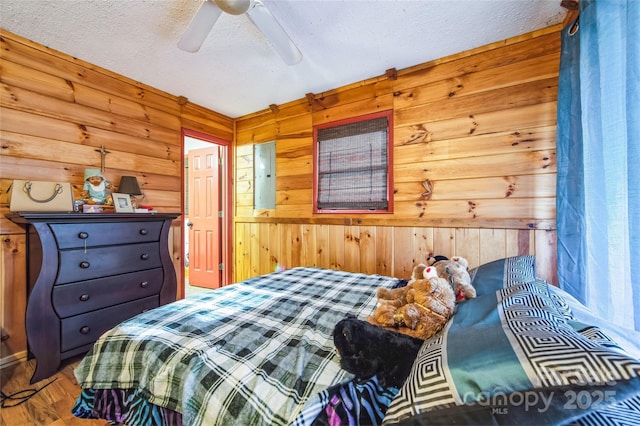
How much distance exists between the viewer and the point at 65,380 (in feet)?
5.73

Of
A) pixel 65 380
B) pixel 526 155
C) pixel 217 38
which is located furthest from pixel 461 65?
pixel 65 380

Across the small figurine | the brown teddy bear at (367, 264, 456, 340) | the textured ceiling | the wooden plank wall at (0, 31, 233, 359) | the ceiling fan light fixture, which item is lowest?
the brown teddy bear at (367, 264, 456, 340)

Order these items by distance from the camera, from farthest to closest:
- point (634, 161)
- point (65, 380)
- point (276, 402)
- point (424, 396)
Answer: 1. point (65, 380)
2. point (634, 161)
3. point (276, 402)
4. point (424, 396)

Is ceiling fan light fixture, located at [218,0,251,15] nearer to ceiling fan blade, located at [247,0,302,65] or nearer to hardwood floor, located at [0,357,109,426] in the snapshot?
ceiling fan blade, located at [247,0,302,65]

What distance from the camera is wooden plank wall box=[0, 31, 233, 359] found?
6.32 ft

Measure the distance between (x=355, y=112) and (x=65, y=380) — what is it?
3.18 m

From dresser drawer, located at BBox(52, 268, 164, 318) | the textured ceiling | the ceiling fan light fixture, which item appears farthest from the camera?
dresser drawer, located at BBox(52, 268, 164, 318)

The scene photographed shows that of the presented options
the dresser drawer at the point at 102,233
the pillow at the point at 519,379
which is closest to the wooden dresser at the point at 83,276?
the dresser drawer at the point at 102,233

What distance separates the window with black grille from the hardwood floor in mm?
2356

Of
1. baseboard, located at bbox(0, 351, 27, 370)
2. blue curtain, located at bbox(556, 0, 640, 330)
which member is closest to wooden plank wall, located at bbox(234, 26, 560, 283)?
blue curtain, located at bbox(556, 0, 640, 330)

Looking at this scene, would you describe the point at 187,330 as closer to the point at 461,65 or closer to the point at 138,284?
the point at 138,284

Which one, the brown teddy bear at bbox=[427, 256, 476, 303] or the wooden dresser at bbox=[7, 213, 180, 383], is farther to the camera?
the wooden dresser at bbox=[7, 213, 180, 383]

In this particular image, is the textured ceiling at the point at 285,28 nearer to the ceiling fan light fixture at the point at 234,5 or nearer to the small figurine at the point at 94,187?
the ceiling fan light fixture at the point at 234,5

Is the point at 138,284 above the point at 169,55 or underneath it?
underneath
